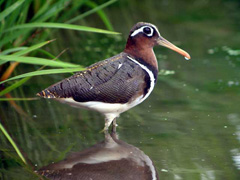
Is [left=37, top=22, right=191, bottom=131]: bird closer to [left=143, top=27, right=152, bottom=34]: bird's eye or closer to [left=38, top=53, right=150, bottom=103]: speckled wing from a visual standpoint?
[left=38, top=53, right=150, bottom=103]: speckled wing

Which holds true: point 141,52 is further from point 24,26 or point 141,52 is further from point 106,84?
point 24,26

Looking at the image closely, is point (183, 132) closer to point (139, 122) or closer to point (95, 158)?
point (139, 122)

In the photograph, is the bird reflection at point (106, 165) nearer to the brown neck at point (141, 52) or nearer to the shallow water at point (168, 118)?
the shallow water at point (168, 118)

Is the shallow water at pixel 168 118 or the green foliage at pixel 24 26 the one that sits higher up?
the green foliage at pixel 24 26

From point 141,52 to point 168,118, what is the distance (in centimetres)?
89

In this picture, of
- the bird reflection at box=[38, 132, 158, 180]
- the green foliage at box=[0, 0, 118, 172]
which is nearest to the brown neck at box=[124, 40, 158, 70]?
the green foliage at box=[0, 0, 118, 172]

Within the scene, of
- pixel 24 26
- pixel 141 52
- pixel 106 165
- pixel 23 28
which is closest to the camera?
pixel 106 165

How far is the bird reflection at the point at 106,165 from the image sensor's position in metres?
4.93

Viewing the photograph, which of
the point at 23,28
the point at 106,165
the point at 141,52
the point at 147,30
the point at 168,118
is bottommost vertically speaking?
the point at 168,118

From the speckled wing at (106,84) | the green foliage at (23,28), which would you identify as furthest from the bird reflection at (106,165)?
the speckled wing at (106,84)

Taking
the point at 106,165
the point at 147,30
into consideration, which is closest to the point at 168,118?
the point at 147,30

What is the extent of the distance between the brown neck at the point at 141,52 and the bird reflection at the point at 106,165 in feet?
3.01

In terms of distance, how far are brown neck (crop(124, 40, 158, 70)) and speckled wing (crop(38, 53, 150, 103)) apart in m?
0.17

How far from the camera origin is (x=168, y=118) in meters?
6.55
